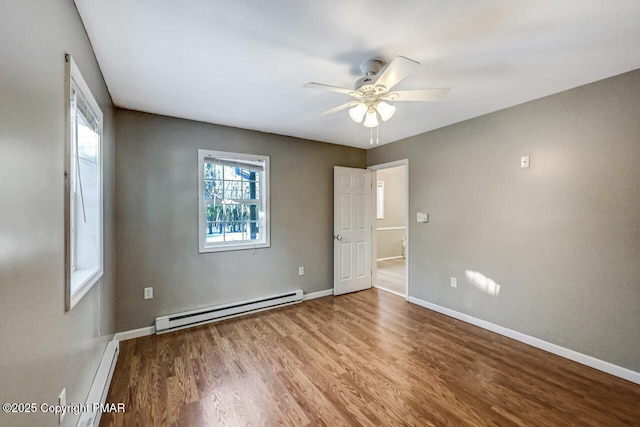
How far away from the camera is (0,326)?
0.76 meters

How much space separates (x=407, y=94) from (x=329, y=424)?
2304 millimetres

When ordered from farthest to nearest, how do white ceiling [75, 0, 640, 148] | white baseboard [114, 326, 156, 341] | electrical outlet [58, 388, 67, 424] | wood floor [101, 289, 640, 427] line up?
white baseboard [114, 326, 156, 341] → wood floor [101, 289, 640, 427] → white ceiling [75, 0, 640, 148] → electrical outlet [58, 388, 67, 424]

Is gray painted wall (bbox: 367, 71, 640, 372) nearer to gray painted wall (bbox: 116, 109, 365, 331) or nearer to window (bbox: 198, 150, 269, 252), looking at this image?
gray painted wall (bbox: 116, 109, 365, 331)

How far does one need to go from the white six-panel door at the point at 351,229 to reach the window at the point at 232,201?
46.8 inches

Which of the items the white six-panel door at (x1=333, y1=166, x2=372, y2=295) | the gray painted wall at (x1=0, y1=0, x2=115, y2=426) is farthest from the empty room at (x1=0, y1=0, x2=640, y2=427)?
the white six-panel door at (x1=333, y1=166, x2=372, y2=295)

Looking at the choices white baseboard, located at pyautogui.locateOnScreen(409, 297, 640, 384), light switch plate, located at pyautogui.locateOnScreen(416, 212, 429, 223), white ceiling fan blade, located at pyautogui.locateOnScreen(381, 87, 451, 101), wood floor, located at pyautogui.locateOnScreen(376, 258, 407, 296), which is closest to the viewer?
white ceiling fan blade, located at pyautogui.locateOnScreen(381, 87, 451, 101)

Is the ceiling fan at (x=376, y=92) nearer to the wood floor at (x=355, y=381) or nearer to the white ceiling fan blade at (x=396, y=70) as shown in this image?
the white ceiling fan blade at (x=396, y=70)

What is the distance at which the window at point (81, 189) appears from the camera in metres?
1.33

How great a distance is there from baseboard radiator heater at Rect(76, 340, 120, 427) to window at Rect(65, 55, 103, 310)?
66 centimetres

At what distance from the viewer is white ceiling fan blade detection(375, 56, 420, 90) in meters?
1.52

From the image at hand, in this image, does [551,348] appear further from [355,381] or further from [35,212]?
[35,212]

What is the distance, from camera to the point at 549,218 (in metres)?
2.52

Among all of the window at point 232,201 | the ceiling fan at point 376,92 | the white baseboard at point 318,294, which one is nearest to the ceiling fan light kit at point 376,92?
the ceiling fan at point 376,92

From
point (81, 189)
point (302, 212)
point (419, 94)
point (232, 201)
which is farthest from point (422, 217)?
point (81, 189)
